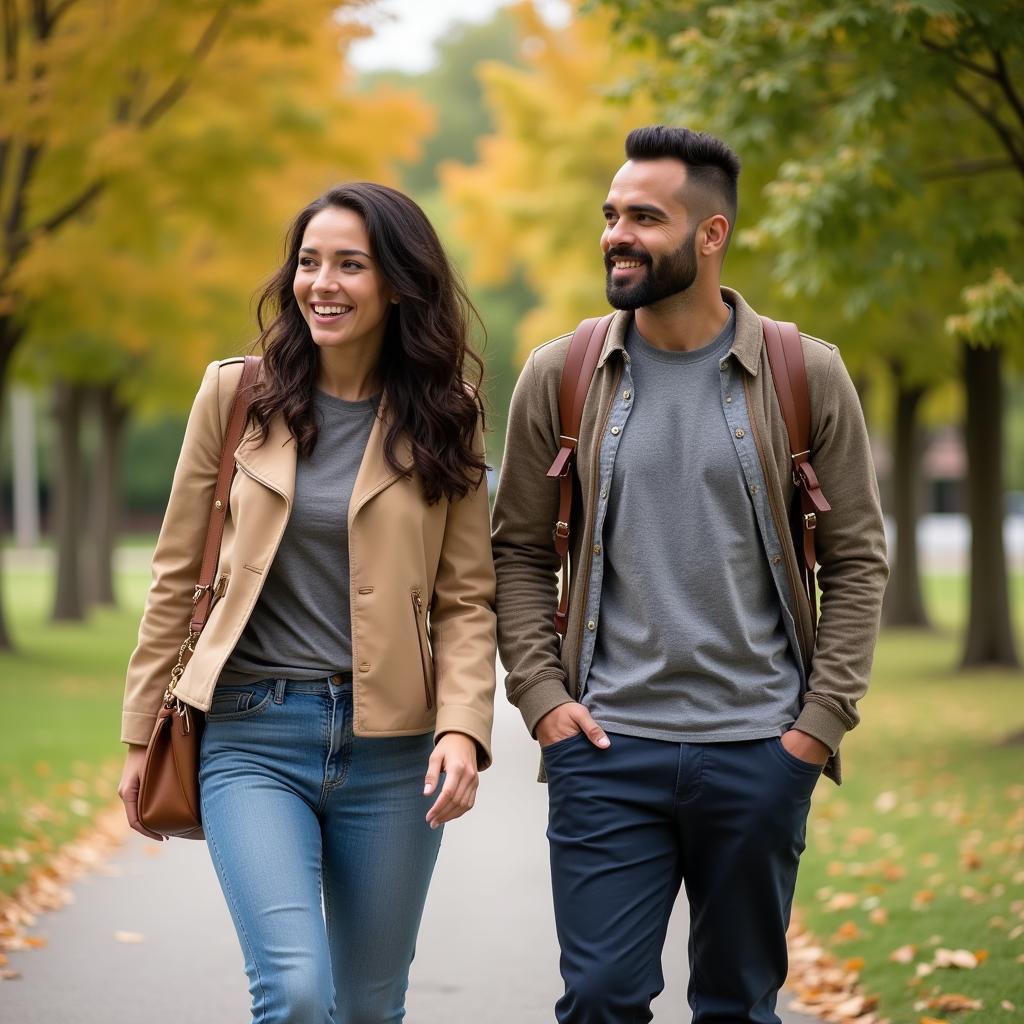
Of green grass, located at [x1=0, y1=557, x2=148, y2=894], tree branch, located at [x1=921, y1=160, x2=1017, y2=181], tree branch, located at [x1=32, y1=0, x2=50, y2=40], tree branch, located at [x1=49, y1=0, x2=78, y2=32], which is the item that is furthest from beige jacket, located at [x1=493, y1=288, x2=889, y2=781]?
tree branch, located at [x1=49, y1=0, x2=78, y2=32]

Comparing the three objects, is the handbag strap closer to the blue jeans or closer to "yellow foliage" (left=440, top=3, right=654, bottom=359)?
the blue jeans

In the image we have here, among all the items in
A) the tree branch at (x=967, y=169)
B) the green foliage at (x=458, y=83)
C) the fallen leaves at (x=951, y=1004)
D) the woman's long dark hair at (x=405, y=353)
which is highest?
the green foliage at (x=458, y=83)

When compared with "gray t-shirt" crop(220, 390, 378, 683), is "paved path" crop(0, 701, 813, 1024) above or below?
below

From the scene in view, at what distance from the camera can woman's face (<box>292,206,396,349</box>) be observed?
3766mm

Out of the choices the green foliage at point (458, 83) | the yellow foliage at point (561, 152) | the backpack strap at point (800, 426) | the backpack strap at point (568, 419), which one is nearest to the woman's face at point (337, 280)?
the backpack strap at point (568, 419)

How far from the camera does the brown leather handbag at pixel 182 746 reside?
363 cm

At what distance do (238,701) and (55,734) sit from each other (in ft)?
28.9

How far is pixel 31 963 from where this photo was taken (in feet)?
19.9

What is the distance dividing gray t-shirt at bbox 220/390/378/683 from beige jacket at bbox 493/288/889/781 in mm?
412

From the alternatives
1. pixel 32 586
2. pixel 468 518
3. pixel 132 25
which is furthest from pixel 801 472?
pixel 32 586

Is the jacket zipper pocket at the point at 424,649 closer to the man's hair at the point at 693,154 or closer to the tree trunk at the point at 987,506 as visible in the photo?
the man's hair at the point at 693,154

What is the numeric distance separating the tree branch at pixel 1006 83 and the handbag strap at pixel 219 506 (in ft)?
17.1

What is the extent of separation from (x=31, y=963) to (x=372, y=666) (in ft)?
10.5

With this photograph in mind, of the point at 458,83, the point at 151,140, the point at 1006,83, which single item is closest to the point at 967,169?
the point at 1006,83
